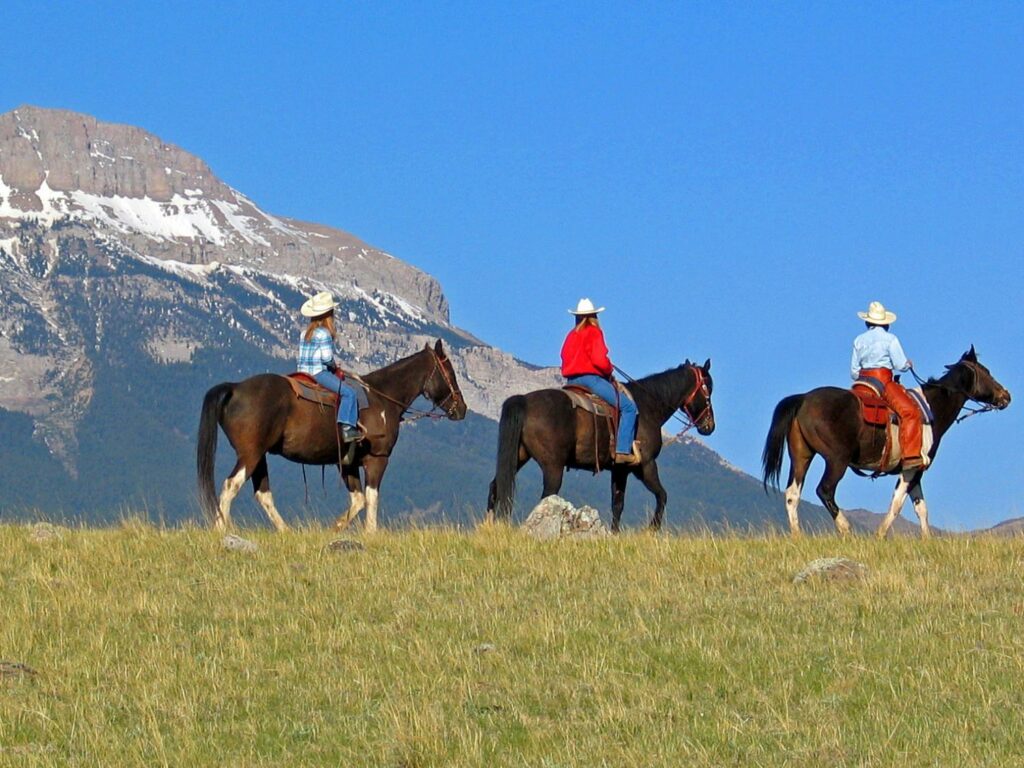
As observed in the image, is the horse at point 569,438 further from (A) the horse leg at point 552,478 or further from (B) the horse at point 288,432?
(B) the horse at point 288,432

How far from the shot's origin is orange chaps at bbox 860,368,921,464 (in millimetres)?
21438

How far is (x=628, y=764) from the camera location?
9406 millimetres

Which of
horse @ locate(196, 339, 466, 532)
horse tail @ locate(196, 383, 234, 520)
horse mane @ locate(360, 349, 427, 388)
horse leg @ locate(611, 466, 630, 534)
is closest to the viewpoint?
horse tail @ locate(196, 383, 234, 520)

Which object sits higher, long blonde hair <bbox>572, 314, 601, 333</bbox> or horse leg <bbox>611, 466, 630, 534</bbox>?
long blonde hair <bbox>572, 314, 601, 333</bbox>

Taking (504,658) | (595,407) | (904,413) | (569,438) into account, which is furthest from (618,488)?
(504,658)

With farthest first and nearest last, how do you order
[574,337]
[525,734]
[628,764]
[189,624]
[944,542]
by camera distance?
[574,337]
[944,542]
[189,624]
[525,734]
[628,764]

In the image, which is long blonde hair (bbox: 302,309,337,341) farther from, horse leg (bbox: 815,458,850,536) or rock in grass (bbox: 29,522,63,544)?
horse leg (bbox: 815,458,850,536)

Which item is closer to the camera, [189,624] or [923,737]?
[923,737]

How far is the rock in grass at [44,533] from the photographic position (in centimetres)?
1777

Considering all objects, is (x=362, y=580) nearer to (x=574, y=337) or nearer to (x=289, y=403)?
(x=289, y=403)

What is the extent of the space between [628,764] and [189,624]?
16.1ft

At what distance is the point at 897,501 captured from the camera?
21.5 metres

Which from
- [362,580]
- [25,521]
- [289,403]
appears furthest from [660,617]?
[25,521]

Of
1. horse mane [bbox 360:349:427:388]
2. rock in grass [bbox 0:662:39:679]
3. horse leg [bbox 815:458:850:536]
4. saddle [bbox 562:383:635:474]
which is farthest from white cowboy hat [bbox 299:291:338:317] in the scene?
rock in grass [bbox 0:662:39:679]
